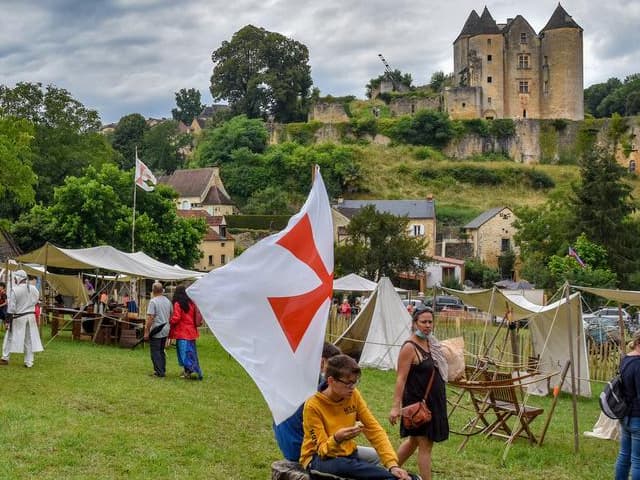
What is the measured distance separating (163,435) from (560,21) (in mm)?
91305

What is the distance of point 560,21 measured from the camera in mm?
92188

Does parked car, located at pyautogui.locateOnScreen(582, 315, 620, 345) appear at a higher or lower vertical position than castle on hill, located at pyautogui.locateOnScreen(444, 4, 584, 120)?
lower

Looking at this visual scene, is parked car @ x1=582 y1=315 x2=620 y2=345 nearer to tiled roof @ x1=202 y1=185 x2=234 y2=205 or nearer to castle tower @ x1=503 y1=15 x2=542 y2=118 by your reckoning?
tiled roof @ x1=202 y1=185 x2=234 y2=205

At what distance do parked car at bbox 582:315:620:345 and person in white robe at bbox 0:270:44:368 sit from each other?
12.1 m

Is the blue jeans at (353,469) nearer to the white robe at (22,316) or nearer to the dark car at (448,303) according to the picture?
the white robe at (22,316)

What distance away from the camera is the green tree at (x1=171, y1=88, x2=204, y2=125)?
138 metres

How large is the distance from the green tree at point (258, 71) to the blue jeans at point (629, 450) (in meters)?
85.0

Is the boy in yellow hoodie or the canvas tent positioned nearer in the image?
the boy in yellow hoodie

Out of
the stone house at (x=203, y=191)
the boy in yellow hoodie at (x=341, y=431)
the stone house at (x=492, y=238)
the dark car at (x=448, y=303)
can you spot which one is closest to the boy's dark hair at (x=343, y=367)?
the boy in yellow hoodie at (x=341, y=431)

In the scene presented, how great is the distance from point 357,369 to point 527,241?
165 feet

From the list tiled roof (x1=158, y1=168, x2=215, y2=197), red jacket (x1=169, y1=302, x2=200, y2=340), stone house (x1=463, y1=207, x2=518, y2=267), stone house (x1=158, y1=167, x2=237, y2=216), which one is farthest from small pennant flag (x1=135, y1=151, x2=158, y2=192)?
tiled roof (x1=158, y1=168, x2=215, y2=197)

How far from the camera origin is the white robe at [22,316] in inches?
524

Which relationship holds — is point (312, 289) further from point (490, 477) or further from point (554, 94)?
point (554, 94)

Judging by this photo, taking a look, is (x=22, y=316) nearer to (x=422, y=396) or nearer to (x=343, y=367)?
(x=422, y=396)
